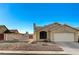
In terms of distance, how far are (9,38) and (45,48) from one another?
1360 mm

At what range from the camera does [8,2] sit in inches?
506

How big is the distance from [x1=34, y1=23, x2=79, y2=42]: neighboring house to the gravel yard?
218mm

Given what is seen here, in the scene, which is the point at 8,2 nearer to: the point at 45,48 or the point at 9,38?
the point at 9,38

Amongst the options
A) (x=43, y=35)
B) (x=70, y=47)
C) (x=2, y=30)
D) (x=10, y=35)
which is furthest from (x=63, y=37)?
(x=2, y=30)

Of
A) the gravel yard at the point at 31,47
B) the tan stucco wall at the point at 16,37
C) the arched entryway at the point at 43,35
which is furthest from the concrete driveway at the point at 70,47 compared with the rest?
the tan stucco wall at the point at 16,37

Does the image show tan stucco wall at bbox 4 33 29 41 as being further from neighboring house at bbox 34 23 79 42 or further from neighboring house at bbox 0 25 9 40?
neighboring house at bbox 34 23 79 42

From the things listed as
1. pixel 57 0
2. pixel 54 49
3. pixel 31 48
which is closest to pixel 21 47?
pixel 31 48

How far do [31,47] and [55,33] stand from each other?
1024 mm

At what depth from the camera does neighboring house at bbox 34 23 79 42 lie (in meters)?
13.1

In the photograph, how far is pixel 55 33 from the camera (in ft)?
43.5

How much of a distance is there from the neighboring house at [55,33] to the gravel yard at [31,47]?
218 mm

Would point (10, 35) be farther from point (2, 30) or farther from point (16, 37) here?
point (2, 30)

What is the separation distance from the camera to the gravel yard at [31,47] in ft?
42.9

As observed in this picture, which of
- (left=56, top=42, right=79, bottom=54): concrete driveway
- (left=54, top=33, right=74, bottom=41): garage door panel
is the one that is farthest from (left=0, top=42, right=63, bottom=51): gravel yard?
(left=54, top=33, right=74, bottom=41): garage door panel
